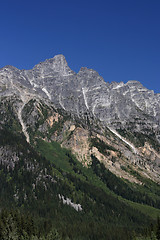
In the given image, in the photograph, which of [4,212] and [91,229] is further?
[91,229]

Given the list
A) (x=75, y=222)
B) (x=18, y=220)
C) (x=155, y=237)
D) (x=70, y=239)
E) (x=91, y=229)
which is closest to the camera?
(x=155, y=237)

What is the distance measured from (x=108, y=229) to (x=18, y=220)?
74.3 m

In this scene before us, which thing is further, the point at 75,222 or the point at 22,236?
the point at 75,222

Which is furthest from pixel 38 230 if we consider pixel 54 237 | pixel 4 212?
pixel 4 212

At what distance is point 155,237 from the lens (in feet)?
415

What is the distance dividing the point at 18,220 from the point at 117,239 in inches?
2557

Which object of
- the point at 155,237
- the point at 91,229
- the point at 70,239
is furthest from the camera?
the point at 91,229

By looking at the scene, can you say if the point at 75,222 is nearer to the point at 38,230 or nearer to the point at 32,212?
the point at 32,212

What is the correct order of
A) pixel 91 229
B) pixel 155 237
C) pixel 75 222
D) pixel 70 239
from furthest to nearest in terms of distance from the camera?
pixel 75 222 → pixel 91 229 → pixel 70 239 → pixel 155 237

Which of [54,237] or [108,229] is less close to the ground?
[108,229]

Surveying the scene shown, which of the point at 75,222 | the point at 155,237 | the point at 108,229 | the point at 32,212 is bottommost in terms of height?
the point at 32,212

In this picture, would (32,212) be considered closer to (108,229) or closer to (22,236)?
(108,229)

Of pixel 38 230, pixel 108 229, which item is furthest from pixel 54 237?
pixel 108 229

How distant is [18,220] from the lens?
463ft
